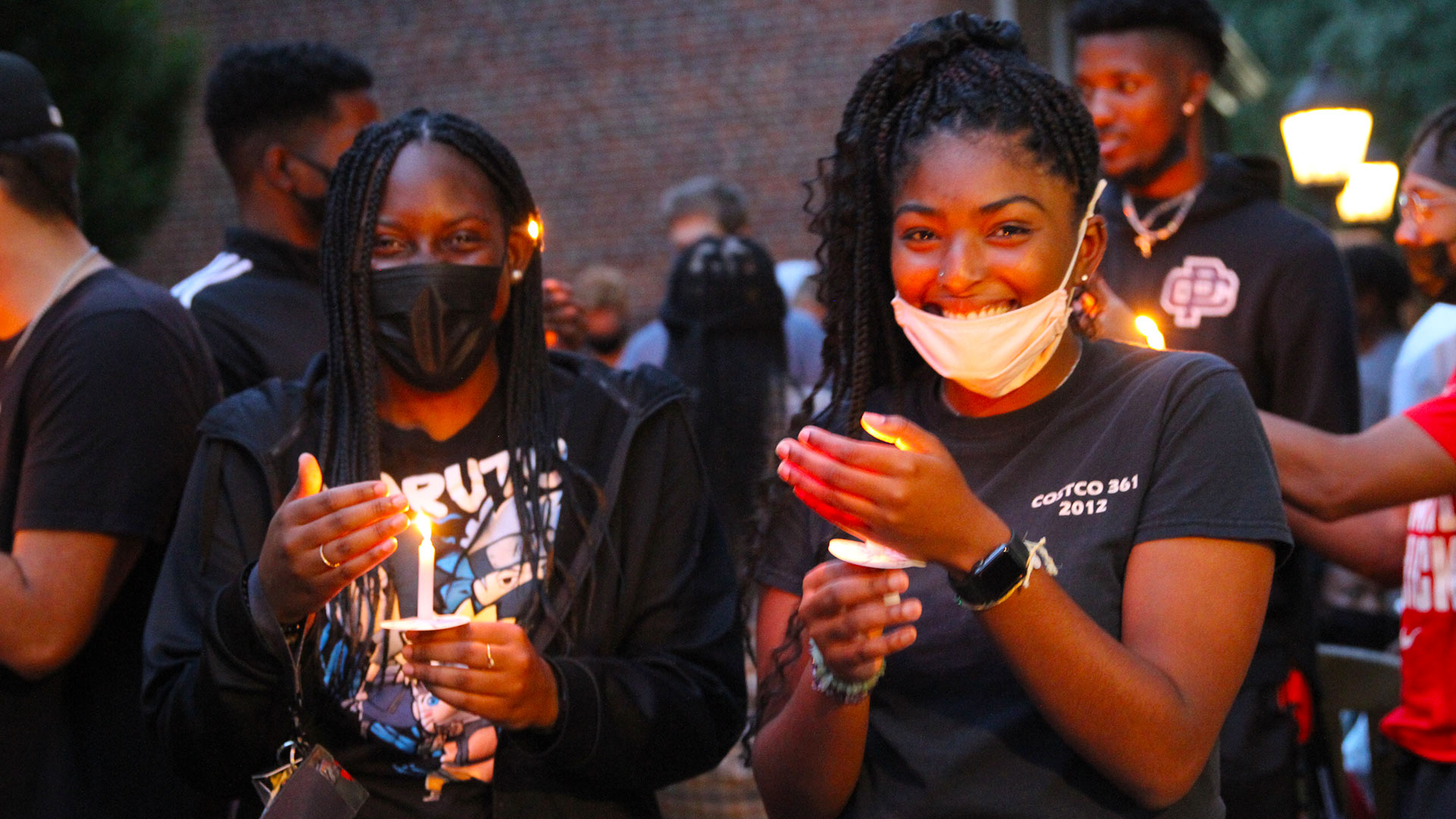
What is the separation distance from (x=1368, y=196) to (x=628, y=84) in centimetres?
601

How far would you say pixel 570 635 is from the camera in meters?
2.72

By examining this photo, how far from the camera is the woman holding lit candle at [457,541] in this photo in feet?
8.51

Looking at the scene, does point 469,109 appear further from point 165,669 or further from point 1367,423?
point 165,669

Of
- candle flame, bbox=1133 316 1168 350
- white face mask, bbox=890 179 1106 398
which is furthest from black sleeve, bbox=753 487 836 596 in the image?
candle flame, bbox=1133 316 1168 350

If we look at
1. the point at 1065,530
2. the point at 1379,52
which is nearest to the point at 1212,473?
the point at 1065,530

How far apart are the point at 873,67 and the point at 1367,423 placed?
492 cm

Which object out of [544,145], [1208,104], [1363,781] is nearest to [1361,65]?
[1208,104]

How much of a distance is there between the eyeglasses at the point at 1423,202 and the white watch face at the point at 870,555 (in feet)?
6.69

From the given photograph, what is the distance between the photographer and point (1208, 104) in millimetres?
16359

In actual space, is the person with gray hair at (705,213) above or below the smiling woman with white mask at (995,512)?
below

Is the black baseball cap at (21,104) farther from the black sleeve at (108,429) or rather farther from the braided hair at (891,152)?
the braided hair at (891,152)

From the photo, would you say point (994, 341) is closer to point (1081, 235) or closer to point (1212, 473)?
point (1081, 235)

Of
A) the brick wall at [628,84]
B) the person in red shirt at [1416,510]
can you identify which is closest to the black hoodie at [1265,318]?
the person in red shirt at [1416,510]

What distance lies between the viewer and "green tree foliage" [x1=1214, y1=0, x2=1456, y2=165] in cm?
2053
